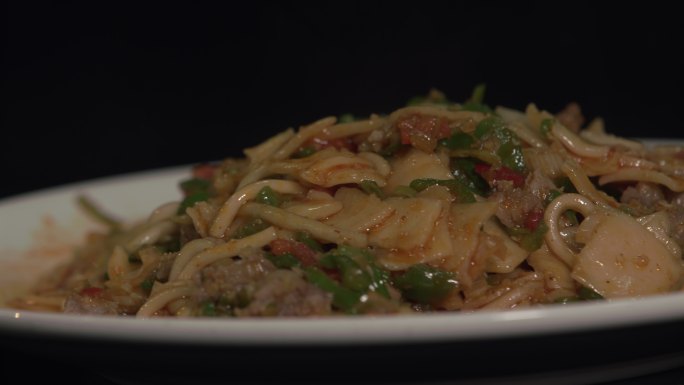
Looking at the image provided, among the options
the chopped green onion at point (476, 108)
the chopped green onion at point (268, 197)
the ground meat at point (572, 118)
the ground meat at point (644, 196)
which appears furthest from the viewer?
the ground meat at point (572, 118)

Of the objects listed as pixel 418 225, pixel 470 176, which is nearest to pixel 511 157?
pixel 470 176

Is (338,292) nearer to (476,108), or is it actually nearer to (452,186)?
(452,186)

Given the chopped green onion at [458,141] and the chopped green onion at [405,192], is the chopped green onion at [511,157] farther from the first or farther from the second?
the chopped green onion at [405,192]

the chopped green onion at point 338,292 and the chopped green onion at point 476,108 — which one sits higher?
the chopped green onion at point 476,108

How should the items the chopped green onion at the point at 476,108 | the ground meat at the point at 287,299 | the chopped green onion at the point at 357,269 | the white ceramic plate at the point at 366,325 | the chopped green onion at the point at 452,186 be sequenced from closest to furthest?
the white ceramic plate at the point at 366,325
the ground meat at the point at 287,299
the chopped green onion at the point at 357,269
the chopped green onion at the point at 452,186
the chopped green onion at the point at 476,108

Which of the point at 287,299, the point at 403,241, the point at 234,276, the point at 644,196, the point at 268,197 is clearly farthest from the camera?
the point at 644,196

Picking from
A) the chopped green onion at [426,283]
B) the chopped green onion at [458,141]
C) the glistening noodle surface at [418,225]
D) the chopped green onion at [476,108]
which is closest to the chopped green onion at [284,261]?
the glistening noodle surface at [418,225]

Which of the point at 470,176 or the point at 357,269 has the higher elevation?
the point at 470,176

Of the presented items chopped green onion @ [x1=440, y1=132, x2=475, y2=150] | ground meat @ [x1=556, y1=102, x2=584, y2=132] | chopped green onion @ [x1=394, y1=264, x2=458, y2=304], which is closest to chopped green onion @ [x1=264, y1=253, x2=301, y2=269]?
chopped green onion @ [x1=394, y1=264, x2=458, y2=304]
